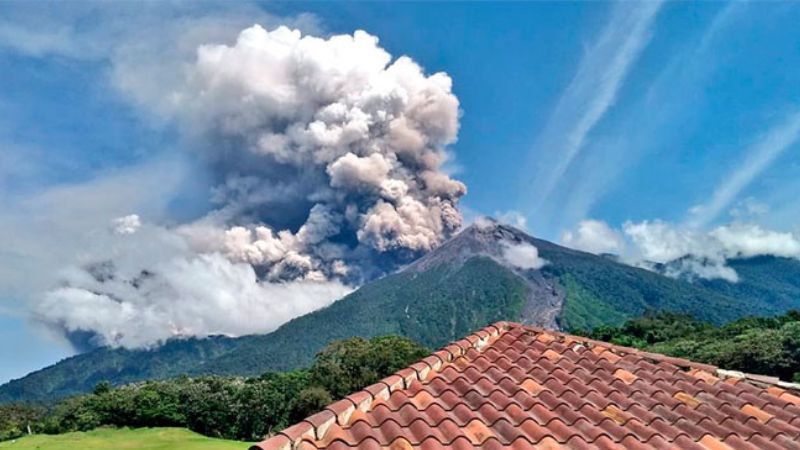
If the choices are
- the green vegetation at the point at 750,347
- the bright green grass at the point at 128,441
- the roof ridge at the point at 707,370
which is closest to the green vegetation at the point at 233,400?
the bright green grass at the point at 128,441

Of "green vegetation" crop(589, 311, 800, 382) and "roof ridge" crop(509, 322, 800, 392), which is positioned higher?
"green vegetation" crop(589, 311, 800, 382)

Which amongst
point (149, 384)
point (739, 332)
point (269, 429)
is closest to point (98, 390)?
point (149, 384)

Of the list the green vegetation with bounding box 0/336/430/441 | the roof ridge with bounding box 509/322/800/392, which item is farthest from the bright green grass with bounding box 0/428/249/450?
the roof ridge with bounding box 509/322/800/392

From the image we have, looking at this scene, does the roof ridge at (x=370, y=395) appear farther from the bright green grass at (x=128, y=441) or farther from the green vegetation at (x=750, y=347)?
the green vegetation at (x=750, y=347)

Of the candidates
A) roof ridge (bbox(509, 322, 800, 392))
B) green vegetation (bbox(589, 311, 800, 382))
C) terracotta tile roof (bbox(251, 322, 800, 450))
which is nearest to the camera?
terracotta tile roof (bbox(251, 322, 800, 450))

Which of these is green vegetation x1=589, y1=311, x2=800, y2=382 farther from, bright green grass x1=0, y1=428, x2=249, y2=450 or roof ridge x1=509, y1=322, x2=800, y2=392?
roof ridge x1=509, y1=322, x2=800, y2=392

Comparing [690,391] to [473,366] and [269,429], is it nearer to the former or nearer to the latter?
[473,366]
